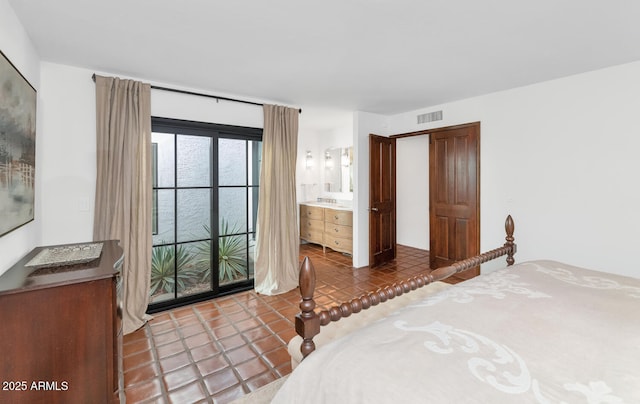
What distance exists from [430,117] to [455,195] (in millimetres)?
1186

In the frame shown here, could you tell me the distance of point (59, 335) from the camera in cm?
153

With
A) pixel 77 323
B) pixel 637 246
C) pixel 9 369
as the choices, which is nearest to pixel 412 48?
pixel 637 246

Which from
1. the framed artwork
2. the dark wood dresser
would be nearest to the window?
the framed artwork

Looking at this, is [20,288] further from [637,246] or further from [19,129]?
[637,246]

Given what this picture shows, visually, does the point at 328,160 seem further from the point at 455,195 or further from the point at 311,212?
the point at 455,195

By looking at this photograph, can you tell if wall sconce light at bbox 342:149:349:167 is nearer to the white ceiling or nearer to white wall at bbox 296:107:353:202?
white wall at bbox 296:107:353:202

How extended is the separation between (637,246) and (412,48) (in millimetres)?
2728

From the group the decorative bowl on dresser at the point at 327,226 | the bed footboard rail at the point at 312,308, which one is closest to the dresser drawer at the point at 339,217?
the decorative bowl on dresser at the point at 327,226

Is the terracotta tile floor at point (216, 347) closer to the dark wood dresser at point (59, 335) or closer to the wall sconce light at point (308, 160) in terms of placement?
the dark wood dresser at point (59, 335)

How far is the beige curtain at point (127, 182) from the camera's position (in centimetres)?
267

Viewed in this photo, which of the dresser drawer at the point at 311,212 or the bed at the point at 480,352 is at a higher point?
the dresser drawer at the point at 311,212

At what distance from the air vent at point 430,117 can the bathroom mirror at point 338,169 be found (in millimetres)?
1589

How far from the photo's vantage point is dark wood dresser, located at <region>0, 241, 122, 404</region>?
4.72 feet

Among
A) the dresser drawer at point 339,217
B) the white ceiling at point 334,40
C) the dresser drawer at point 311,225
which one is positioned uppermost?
the white ceiling at point 334,40
